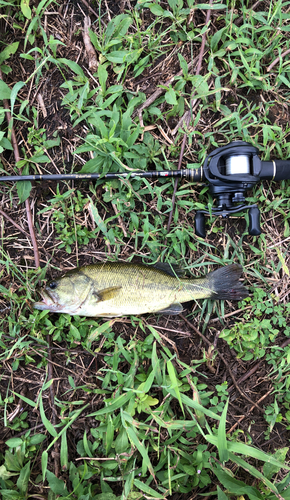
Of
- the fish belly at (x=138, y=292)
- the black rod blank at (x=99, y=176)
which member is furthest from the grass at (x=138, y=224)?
the fish belly at (x=138, y=292)

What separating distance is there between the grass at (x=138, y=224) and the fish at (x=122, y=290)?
0.21 metres

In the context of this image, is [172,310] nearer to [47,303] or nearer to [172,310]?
[172,310]

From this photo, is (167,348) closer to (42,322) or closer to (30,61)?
(42,322)

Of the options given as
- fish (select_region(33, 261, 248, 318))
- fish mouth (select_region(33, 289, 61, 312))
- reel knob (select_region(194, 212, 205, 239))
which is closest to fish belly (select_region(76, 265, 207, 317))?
fish (select_region(33, 261, 248, 318))

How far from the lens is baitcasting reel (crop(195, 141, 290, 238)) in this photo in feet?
9.83

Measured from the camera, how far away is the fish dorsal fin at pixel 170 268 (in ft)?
10.6

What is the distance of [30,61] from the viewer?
3.44 meters

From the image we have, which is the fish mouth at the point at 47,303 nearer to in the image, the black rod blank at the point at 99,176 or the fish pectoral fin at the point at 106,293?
the fish pectoral fin at the point at 106,293

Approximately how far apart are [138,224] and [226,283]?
3.72 feet

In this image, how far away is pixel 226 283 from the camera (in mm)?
3234

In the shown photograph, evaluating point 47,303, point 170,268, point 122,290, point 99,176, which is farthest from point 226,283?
point 47,303

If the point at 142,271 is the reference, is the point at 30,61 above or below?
above

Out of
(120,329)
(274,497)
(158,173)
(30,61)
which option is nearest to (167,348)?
(120,329)

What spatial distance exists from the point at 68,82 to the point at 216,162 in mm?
1805
